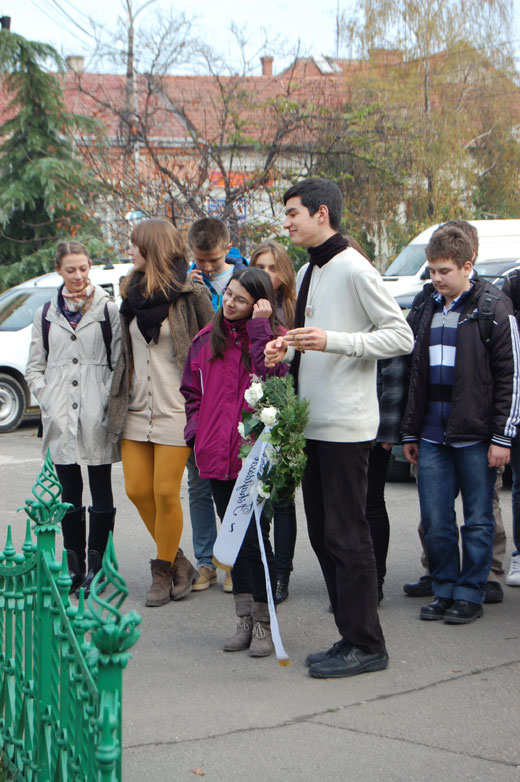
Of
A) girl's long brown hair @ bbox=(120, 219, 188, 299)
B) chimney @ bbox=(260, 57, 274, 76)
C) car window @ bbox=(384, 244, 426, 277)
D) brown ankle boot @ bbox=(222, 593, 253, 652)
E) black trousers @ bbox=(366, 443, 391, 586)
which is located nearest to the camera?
brown ankle boot @ bbox=(222, 593, 253, 652)

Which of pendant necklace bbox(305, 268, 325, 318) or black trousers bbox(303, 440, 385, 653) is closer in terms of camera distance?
black trousers bbox(303, 440, 385, 653)

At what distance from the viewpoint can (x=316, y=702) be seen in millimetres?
4137

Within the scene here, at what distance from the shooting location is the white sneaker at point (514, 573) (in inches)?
233

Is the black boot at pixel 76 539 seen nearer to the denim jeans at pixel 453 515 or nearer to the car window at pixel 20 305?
the denim jeans at pixel 453 515

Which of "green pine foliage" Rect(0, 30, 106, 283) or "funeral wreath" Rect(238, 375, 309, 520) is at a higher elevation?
"green pine foliage" Rect(0, 30, 106, 283)

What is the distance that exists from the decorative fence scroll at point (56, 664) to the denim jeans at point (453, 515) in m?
2.26

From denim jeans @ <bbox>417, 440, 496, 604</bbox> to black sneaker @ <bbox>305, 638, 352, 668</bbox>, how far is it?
0.97 meters

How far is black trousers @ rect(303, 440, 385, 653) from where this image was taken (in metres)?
4.36

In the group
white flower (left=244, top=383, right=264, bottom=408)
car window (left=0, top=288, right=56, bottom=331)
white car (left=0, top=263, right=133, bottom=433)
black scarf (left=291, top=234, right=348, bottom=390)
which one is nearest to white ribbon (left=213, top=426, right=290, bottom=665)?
white flower (left=244, top=383, right=264, bottom=408)

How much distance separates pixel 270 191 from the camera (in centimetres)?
1670

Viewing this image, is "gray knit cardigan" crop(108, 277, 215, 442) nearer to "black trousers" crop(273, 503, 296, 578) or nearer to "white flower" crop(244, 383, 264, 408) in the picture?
"black trousers" crop(273, 503, 296, 578)

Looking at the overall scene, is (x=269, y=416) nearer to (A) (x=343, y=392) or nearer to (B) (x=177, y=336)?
(A) (x=343, y=392)

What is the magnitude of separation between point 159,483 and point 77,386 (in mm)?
771

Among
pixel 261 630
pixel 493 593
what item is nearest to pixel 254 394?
→ pixel 261 630
